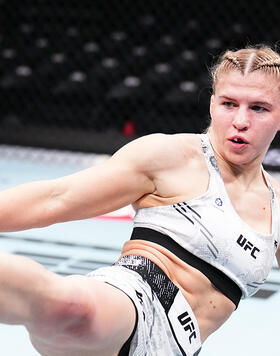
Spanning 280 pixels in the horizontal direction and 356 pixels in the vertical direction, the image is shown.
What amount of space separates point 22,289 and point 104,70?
4.58m

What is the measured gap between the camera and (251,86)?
62.4 inches

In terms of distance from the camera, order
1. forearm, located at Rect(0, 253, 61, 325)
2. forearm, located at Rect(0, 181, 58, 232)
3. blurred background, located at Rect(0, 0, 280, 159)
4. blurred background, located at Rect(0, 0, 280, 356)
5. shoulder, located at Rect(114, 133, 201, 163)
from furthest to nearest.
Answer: blurred background, located at Rect(0, 0, 280, 159), blurred background, located at Rect(0, 0, 280, 356), shoulder, located at Rect(114, 133, 201, 163), forearm, located at Rect(0, 181, 58, 232), forearm, located at Rect(0, 253, 61, 325)

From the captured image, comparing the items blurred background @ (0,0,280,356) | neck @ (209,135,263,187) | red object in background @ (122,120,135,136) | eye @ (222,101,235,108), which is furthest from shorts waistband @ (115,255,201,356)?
red object in background @ (122,120,135,136)

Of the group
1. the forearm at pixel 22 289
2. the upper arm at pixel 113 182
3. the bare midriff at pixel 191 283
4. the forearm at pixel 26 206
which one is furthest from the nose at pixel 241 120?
the forearm at pixel 22 289

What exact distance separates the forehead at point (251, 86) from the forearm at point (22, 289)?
599 millimetres

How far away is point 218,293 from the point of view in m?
1.59

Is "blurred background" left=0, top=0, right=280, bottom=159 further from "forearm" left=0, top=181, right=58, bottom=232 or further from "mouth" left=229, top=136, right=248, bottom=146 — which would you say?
"forearm" left=0, top=181, right=58, bottom=232

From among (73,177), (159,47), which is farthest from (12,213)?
(159,47)

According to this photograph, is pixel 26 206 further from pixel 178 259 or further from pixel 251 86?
pixel 251 86

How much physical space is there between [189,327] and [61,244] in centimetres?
167

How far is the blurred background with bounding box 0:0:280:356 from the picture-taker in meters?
5.30

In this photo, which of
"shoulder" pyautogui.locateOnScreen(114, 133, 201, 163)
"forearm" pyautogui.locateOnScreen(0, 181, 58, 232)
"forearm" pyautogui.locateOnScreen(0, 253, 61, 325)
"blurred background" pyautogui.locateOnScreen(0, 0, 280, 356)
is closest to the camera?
"forearm" pyautogui.locateOnScreen(0, 253, 61, 325)

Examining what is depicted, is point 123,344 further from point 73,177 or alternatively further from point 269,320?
point 269,320

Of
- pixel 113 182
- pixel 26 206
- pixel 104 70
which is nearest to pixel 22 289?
pixel 26 206
